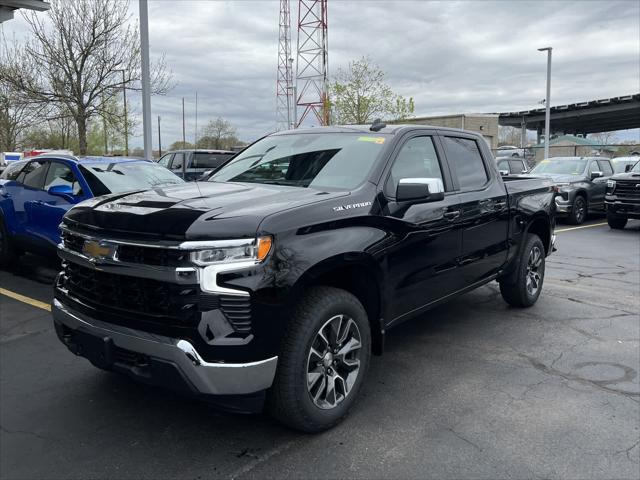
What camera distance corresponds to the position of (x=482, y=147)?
5.43 meters

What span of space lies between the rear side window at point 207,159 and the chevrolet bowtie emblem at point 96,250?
44.8ft

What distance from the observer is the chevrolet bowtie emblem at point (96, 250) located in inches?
120

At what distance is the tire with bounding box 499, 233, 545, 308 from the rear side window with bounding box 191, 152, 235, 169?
468 inches

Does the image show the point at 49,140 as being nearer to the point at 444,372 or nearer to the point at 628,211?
the point at 628,211

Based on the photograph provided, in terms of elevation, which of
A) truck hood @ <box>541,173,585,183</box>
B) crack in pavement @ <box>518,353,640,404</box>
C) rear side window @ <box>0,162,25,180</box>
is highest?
rear side window @ <box>0,162,25,180</box>

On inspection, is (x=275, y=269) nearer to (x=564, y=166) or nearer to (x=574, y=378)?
(x=574, y=378)

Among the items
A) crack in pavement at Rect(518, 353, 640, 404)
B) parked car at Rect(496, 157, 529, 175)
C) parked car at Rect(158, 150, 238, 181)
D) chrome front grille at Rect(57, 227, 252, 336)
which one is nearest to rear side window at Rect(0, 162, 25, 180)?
chrome front grille at Rect(57, 227, 252, 336)

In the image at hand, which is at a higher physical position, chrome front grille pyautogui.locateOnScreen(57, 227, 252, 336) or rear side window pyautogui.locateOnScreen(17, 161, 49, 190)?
rear side window pyautogui.locateOnScreen(17, 161, 49, 190)

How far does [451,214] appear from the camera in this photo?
14.5ft

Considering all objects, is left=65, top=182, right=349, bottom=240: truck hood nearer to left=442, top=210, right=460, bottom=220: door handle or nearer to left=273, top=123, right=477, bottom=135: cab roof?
left=273, top=123, right=477, bottom=135: cab roof

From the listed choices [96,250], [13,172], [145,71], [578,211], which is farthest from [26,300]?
[578,211]

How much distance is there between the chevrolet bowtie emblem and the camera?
304 cm

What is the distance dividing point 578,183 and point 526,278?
32.7ft

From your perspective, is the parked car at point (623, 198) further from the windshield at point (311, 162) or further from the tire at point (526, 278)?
the windshield at point (311, 162)
